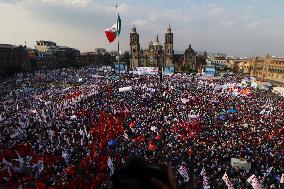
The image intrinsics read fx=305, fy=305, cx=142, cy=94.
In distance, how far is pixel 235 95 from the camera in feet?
139

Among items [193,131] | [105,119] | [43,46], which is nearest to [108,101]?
[105,119]

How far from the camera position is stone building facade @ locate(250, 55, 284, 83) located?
3276 inches

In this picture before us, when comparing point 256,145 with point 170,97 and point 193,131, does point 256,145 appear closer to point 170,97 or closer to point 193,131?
point 193,131

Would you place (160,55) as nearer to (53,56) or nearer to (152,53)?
(152,53)

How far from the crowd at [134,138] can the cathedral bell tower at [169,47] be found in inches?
3192

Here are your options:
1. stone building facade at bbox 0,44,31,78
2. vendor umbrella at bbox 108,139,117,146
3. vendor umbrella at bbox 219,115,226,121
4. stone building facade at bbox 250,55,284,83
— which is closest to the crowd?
vendor umbrella at bbox 108,139,117,146

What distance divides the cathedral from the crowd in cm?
7916

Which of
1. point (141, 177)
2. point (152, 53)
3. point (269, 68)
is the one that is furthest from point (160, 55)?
point (141, 177)

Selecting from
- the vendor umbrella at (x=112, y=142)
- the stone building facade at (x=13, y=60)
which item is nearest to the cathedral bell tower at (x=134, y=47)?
the stone building facade at (x=13, y=60)

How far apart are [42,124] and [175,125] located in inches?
469

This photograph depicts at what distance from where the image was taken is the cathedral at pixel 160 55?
117 meters

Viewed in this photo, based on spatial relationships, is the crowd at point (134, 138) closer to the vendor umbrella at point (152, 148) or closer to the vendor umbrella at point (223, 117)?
the vendor umbrella at point (152, 148)

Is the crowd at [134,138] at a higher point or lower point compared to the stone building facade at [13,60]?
lower

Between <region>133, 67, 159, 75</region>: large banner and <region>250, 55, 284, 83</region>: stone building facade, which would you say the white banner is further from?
<region>250, 55, 284, 83</region>: stone building facade
